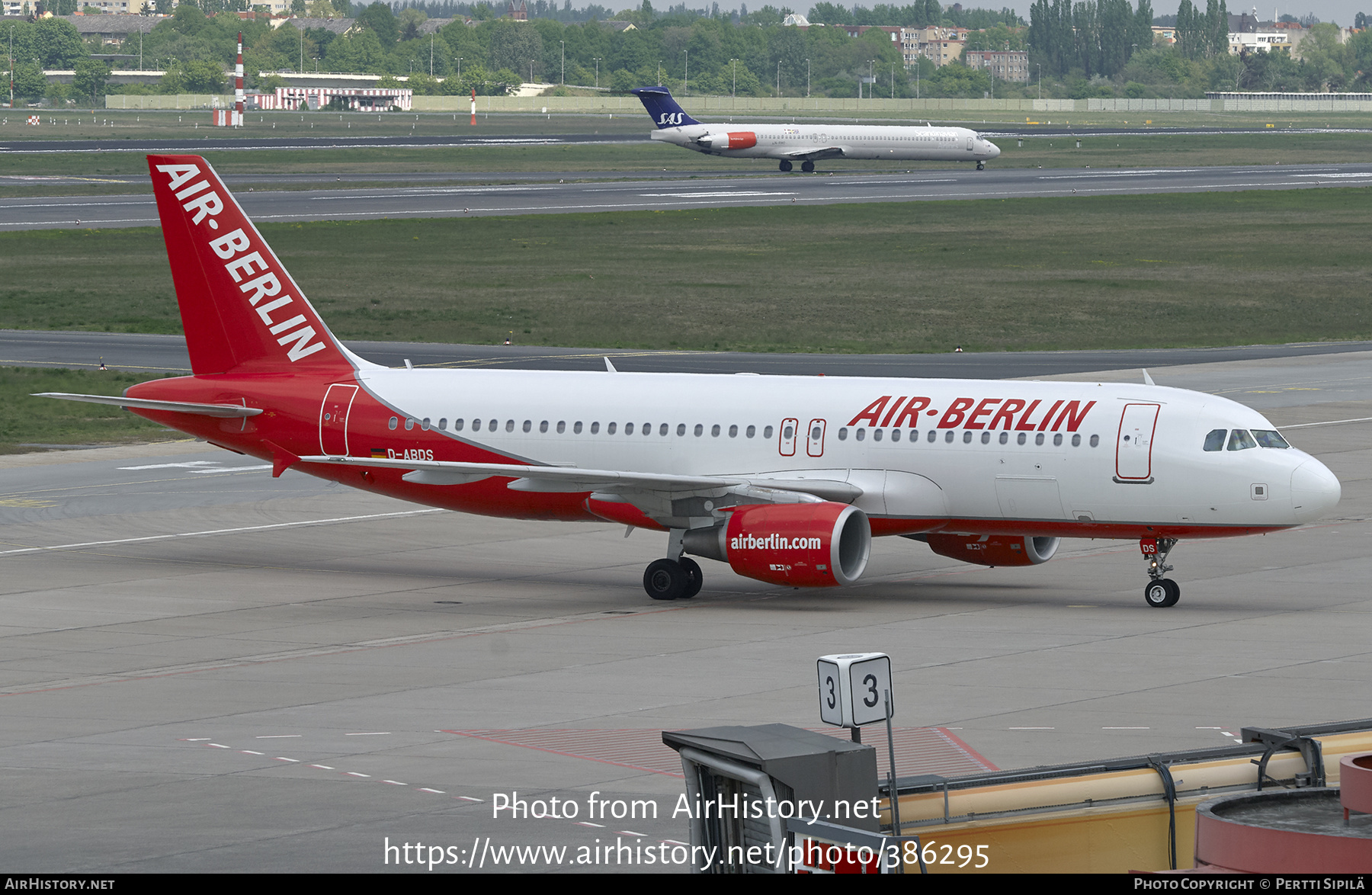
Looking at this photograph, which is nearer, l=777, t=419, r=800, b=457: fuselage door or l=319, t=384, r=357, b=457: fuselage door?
l=777, t=419, r=800, b=457: fuselage door

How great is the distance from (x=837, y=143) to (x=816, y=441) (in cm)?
15156

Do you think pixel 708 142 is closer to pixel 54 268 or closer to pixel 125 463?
pixel 54 268

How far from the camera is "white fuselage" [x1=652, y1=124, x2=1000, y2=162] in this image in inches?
7274

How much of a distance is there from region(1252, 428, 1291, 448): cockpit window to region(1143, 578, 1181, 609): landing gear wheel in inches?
115

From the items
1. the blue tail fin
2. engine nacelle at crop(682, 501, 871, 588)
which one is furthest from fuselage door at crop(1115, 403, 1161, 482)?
the blue tail fin

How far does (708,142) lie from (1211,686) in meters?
162

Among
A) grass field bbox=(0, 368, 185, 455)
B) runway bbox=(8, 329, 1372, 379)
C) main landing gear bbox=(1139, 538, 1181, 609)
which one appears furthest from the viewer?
runway bbox=(8, 329, 1372, 379)

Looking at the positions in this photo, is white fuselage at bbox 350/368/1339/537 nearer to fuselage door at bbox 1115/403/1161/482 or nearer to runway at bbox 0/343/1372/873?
fuselage door at bbox 1115/403/1161/482

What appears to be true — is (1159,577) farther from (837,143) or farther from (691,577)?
(837,143)

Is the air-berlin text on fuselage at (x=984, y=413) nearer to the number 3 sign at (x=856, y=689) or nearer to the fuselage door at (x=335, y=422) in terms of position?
the fuselage door at (x=335, y=422)

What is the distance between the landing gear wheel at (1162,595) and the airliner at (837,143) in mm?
149574

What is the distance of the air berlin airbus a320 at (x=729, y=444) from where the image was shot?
3494cm

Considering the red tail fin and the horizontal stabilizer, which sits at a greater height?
the red tail fin
